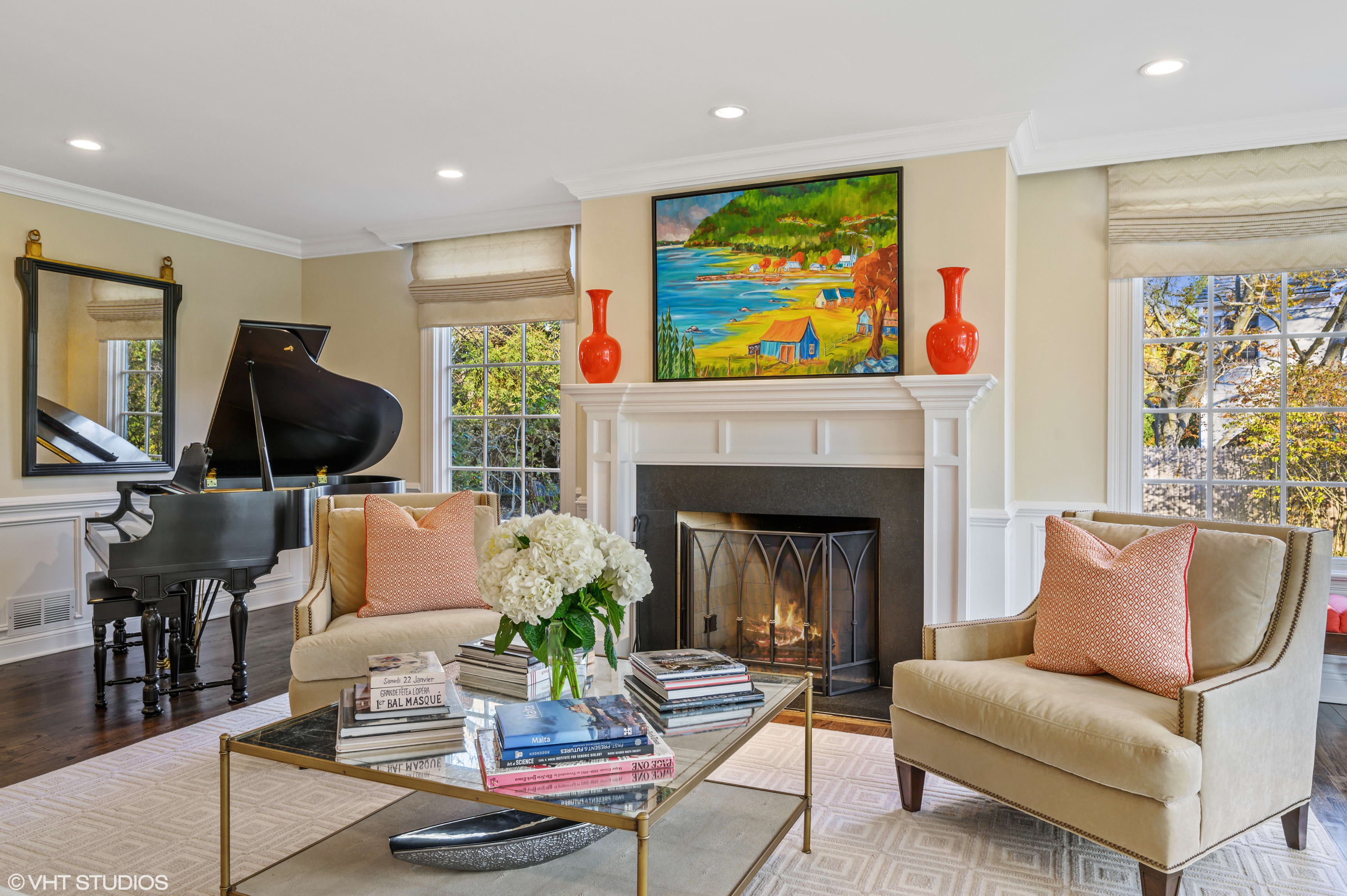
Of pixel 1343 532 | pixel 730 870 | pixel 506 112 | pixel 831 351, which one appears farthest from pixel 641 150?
pixel 1343 532

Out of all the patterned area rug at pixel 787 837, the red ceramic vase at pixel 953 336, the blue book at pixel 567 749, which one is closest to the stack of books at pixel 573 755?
the blue book at pixel 567 749

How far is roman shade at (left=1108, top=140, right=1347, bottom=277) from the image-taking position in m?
3.43

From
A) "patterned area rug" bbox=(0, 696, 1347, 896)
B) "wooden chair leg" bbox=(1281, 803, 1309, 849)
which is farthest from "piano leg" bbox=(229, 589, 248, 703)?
"wooden chair leg" bbox=(1281, 803, 1309, 849)

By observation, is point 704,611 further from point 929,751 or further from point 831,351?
point 929,751

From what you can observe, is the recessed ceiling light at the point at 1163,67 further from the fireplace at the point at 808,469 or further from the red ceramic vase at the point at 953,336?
the fireplace at the point at 808,469

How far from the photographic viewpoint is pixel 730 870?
1854mm

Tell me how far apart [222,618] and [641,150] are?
3.75 metres

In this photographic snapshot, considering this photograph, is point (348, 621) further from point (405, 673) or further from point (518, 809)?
point (518, 809)

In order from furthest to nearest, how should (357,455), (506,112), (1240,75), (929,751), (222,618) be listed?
(222,618) < (357,455) < (506,112) < (1240,75) < (929,751)

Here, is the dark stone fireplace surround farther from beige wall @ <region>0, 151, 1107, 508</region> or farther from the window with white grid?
the window with white grid

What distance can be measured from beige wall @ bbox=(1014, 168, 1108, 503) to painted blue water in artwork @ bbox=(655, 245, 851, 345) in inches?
47.6

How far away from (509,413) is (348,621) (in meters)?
2.36

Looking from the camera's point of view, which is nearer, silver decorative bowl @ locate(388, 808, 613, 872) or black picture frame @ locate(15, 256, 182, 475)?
silver decorative bowl @ locate(388, 808, 613, 872)

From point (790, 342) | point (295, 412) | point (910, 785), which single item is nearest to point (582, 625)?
point (910, 785)
